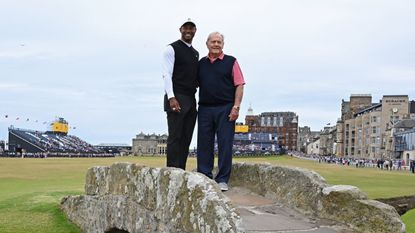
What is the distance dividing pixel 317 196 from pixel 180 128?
2.60 meters

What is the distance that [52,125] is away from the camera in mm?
198375

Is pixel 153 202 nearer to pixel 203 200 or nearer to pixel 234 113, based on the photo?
pixel 203 200

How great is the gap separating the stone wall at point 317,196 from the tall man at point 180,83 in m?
1.79

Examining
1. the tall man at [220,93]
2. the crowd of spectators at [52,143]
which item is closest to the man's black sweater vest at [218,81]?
the tall man at [220,93]

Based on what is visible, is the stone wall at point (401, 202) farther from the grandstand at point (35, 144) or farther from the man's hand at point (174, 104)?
the grandstand at point (35, 144)

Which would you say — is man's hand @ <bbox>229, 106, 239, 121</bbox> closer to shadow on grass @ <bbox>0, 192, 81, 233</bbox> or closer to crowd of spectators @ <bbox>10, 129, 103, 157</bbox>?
shadow on grass @ <bbox>0, 192, 81, 233</bbox>

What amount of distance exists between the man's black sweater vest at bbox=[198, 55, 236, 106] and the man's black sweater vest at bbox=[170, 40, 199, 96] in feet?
0.62

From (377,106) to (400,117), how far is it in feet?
37.6

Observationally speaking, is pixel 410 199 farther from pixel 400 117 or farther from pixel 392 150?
→ pixel 400 117

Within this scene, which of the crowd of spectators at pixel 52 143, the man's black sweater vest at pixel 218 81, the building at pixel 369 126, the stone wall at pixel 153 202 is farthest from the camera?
the crowd of spectators at pixel 52 143

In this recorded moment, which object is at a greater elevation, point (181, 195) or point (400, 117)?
point (400, 117)

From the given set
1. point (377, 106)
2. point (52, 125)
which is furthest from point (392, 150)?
point (52, 125)

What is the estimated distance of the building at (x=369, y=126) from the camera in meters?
129

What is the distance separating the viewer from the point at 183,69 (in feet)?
29.9
